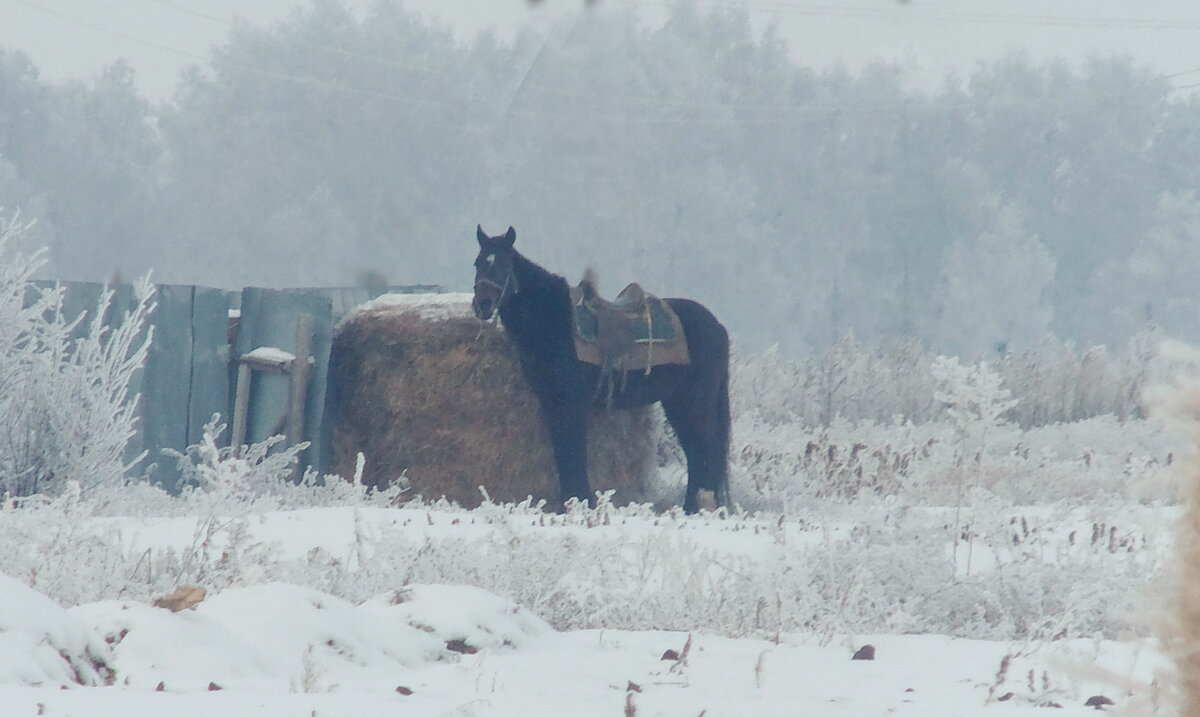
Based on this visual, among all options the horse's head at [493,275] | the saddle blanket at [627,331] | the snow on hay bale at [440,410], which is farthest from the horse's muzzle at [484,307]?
the snow on hay bale at [440,410]

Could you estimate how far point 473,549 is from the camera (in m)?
5.41

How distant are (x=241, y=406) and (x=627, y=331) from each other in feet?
10.3

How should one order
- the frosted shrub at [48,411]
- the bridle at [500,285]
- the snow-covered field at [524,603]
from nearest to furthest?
1. the snow-covered field at [524,603]
2. the frosted shrub at [48,411]
3. the bridle at [500,285]

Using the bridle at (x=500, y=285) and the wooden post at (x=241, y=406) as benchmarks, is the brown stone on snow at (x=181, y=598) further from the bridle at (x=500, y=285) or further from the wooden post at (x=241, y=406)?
the wooden post at (x=241, y=406)

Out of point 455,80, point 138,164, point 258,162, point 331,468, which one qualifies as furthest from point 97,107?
point 331,468

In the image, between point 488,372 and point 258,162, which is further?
point 258,162

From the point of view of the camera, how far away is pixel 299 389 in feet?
35.4

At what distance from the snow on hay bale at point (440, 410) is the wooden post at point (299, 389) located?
10.1 inches

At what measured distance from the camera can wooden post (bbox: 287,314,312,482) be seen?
35.3 ft

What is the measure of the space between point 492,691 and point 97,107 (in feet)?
156

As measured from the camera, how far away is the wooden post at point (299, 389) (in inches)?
424

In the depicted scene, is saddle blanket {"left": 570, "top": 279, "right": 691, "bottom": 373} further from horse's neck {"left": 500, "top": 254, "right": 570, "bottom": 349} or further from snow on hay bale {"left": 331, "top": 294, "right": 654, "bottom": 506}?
snow on hay bale {"left": 331, "top": 294, "right": 654, "bottom": 506}

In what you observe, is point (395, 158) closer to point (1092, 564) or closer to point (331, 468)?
point (331, 468)

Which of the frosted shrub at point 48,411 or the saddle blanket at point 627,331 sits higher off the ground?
the saddle blanket at point 627,331
